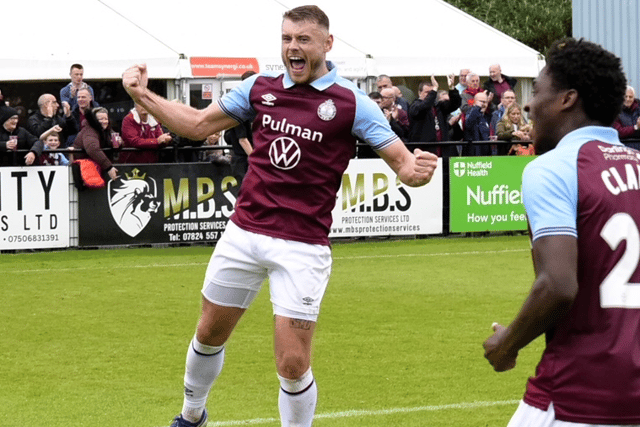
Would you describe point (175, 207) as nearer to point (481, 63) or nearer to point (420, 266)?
point (420, 266)

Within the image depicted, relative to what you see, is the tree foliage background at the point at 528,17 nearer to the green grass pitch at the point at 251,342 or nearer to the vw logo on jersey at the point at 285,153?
the green grass pitch at the point at 251,342

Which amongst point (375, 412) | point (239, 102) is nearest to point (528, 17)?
point (375, 412)

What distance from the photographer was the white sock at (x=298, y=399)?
6148 millimetres

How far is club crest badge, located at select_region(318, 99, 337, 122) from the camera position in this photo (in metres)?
6.19

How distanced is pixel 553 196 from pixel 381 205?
1367 centimetres

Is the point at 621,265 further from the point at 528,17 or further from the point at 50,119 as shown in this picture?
the point at 528,17

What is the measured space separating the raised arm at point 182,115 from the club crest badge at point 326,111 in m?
0.56

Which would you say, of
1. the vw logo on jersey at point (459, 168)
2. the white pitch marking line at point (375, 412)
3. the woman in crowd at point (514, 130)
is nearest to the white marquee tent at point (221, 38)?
the woman in crowd at point (514, 130)

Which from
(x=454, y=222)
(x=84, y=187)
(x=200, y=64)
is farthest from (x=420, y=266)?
(x=200, y=64)

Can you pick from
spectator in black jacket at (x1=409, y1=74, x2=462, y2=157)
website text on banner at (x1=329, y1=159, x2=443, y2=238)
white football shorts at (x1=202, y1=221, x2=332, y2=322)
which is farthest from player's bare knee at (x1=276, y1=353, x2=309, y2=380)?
spectator in black jacket at (x1=409, y1=74, x2=462, y2=157)

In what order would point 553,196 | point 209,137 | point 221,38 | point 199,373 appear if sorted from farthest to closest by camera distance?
point 221,38
point 209,137
point 199,373
point 553,196

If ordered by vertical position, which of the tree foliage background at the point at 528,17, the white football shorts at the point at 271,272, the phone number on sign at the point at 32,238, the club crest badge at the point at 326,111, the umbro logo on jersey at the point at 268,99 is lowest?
the phone number on sign at the point at 32,238

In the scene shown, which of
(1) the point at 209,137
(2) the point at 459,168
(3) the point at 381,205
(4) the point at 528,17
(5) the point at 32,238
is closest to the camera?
(5) the point at 32,238

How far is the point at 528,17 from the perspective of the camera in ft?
155
